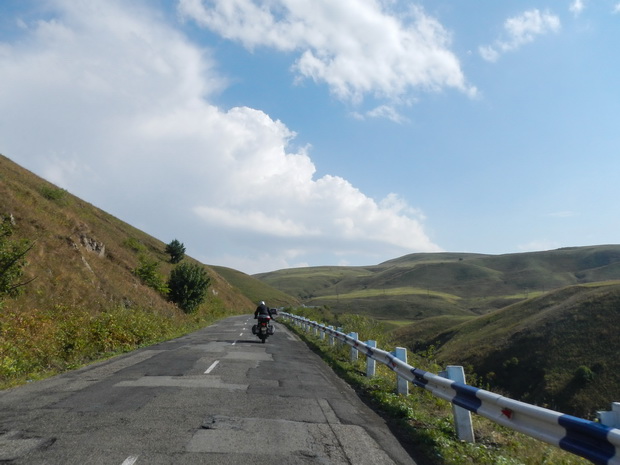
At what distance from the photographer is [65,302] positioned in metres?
20.2

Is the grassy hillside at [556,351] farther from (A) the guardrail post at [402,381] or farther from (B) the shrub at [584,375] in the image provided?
(A) the guardrail post at [402,381]

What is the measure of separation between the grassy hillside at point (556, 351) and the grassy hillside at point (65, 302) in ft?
90.1

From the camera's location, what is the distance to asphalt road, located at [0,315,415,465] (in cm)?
507

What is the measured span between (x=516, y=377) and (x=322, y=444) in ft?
167

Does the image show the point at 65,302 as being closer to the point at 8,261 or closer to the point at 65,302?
the point at 65,302

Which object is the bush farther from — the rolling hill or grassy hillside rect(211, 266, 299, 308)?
grassy hillside rect(211, 266, 299, 308)

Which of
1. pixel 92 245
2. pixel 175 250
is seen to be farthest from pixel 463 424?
pixel 175 250

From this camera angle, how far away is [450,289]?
180 meters

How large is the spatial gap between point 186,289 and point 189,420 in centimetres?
3363

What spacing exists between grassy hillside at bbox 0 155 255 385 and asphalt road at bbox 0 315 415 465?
7.11 feet

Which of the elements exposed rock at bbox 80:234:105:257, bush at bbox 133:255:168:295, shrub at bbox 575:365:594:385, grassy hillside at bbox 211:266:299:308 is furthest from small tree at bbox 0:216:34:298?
grassy hillside at bbox 211:266:299:308

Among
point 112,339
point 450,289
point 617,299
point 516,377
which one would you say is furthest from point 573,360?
point 450,289

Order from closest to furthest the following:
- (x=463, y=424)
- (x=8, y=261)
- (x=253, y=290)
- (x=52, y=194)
Result: (x=463, y=424)
(x=8, y=261)
(x=52, y=194)
(x=253, y=290)

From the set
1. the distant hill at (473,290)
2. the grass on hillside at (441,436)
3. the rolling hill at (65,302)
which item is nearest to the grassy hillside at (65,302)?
the rolling hill at (65,302)
